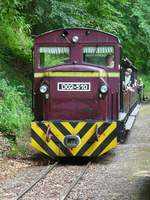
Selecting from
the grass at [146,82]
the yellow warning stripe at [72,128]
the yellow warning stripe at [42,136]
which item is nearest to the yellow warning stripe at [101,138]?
the yellow warning stripe at [72,128]

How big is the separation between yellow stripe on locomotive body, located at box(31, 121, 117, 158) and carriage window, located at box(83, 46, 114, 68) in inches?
56.7

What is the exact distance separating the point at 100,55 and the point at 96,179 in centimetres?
340

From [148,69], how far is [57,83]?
1341 inches

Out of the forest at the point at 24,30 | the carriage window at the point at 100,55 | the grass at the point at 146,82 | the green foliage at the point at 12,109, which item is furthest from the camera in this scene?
the grass at the point at 146,82

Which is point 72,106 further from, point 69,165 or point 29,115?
point 29,115

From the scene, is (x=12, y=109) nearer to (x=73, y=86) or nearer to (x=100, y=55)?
(x=73, y=86)

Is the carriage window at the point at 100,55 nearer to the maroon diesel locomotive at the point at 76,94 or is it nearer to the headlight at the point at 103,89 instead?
the maroon diesel locomotive at the point at 76,94

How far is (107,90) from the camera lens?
12148 mm

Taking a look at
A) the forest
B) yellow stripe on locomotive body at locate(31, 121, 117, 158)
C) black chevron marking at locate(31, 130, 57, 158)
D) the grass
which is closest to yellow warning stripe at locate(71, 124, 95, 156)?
yellow stripe on locomotive body at locate(31, 121, 117, 158)

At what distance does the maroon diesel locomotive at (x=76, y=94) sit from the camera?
12078mm

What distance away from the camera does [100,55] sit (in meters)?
12.6

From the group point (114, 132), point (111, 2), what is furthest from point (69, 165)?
point (111, 2)

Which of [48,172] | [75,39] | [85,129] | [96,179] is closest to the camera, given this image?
[96,179]

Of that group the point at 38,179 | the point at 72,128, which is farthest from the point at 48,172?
the point at 72,128
